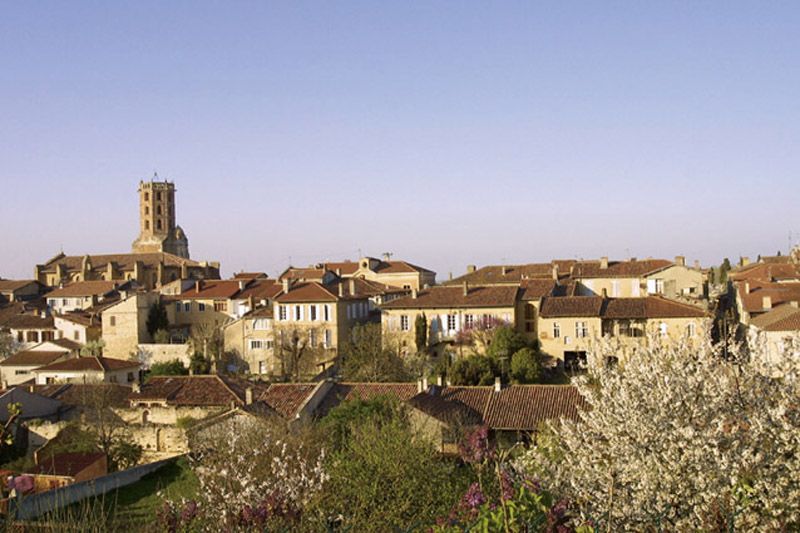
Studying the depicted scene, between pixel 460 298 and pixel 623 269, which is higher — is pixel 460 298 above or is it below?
below

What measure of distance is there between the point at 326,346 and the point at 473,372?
1151 cm

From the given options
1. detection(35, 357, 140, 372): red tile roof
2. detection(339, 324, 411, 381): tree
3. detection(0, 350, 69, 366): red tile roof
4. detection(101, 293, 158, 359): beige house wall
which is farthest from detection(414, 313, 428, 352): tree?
detection(0, 350, 69, 366): red tile roof

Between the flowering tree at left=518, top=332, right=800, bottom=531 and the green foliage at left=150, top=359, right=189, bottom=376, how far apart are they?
115 feet

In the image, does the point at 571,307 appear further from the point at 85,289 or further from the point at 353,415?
the point at 85,289

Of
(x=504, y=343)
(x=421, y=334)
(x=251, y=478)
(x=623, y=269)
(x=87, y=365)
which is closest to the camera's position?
(x=251, y=478)

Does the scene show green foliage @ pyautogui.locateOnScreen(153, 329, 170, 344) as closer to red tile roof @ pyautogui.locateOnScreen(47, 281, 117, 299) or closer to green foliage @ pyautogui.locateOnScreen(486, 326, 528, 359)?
red tile roof @ pyautogui.locateOnScreen(47, 281, 117, 299)

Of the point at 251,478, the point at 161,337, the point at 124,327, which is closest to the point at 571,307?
the point at 161,337

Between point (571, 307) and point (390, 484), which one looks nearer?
point (390, 484)

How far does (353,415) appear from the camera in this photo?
25766mm

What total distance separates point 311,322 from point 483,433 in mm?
41133

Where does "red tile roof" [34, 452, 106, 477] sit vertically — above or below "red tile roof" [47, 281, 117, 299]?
below

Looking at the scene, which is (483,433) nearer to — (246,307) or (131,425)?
(131,425)

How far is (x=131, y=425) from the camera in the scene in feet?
105

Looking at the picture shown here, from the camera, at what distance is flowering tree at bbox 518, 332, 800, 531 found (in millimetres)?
10508
